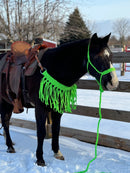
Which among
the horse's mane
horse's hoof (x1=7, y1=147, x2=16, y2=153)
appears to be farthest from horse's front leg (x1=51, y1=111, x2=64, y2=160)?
the horse's mane

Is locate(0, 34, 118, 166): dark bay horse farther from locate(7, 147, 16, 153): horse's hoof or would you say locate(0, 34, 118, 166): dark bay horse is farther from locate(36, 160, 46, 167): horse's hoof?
locate(7, 147, 16, 153): horse's hoof

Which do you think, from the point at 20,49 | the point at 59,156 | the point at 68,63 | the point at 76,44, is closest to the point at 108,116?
the point at 59,156

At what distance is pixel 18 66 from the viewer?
103 inches

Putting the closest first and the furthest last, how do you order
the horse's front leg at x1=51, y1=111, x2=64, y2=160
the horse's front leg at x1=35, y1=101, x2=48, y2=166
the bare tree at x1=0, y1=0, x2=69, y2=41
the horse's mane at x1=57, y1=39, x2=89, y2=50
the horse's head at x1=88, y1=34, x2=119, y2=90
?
the horse's head at x1=88, y1=34, x2=119, y2=90
the horse's mane at x1=57, y1=39, x2=89, y2=50
the horse's front leg at x1=35, y1=101, x2=48, y2=166
the horse's front leg at x1=51, y1=111, x2=64, y2=160
the bare tree at x1=0, y1=0, x2=69, y2=41

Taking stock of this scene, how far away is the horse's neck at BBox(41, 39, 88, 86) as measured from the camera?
211 centimetres

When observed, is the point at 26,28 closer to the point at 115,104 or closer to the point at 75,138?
the point at 115,104

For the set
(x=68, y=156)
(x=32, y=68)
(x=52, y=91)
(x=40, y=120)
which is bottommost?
(x=68, y=156)

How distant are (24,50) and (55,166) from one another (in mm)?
1733

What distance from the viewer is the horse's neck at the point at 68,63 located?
2.11 m

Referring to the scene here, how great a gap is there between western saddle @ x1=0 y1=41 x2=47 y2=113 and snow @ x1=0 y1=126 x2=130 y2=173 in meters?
0.73

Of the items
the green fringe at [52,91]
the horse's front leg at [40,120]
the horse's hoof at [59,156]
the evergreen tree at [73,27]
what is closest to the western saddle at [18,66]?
the green fringe at [52,91]

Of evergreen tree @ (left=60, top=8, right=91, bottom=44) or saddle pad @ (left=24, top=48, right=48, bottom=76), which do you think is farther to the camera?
evergreen tree @ (left=60, top=8, right=91, bottom=44)

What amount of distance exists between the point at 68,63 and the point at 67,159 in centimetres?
144

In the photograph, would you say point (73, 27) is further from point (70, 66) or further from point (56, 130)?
point (70, 66)
